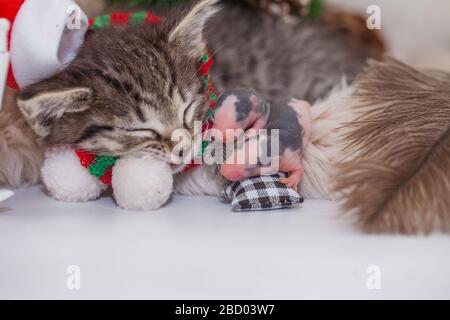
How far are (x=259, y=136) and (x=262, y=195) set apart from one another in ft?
0.32

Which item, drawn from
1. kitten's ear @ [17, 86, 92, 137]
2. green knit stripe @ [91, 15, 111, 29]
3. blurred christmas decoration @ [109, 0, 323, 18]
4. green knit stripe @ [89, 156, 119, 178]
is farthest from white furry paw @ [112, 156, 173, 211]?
blurred christmas decoration @ [109, 0, 323, 18]

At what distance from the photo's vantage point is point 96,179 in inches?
42.9

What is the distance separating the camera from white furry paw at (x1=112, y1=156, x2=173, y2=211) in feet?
3.32

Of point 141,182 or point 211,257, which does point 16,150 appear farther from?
point 211,257

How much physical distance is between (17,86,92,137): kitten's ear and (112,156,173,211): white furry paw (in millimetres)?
121

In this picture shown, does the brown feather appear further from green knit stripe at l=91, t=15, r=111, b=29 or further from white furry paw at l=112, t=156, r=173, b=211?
green knit stripe at l=91, t=15, r=111, b=29

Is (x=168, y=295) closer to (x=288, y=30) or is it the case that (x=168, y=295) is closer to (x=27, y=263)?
(x=27, y=263)

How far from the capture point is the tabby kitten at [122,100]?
0.98m

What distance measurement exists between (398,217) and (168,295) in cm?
35

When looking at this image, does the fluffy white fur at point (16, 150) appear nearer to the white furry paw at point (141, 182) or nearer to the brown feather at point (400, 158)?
the white furry paw at point (141, 182)

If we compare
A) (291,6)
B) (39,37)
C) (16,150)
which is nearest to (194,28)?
(39,37)

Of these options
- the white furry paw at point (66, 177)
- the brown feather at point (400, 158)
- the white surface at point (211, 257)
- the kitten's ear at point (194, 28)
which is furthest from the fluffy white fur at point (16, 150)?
A: the brown feather at point (400, 158)

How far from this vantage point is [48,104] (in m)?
0.95
